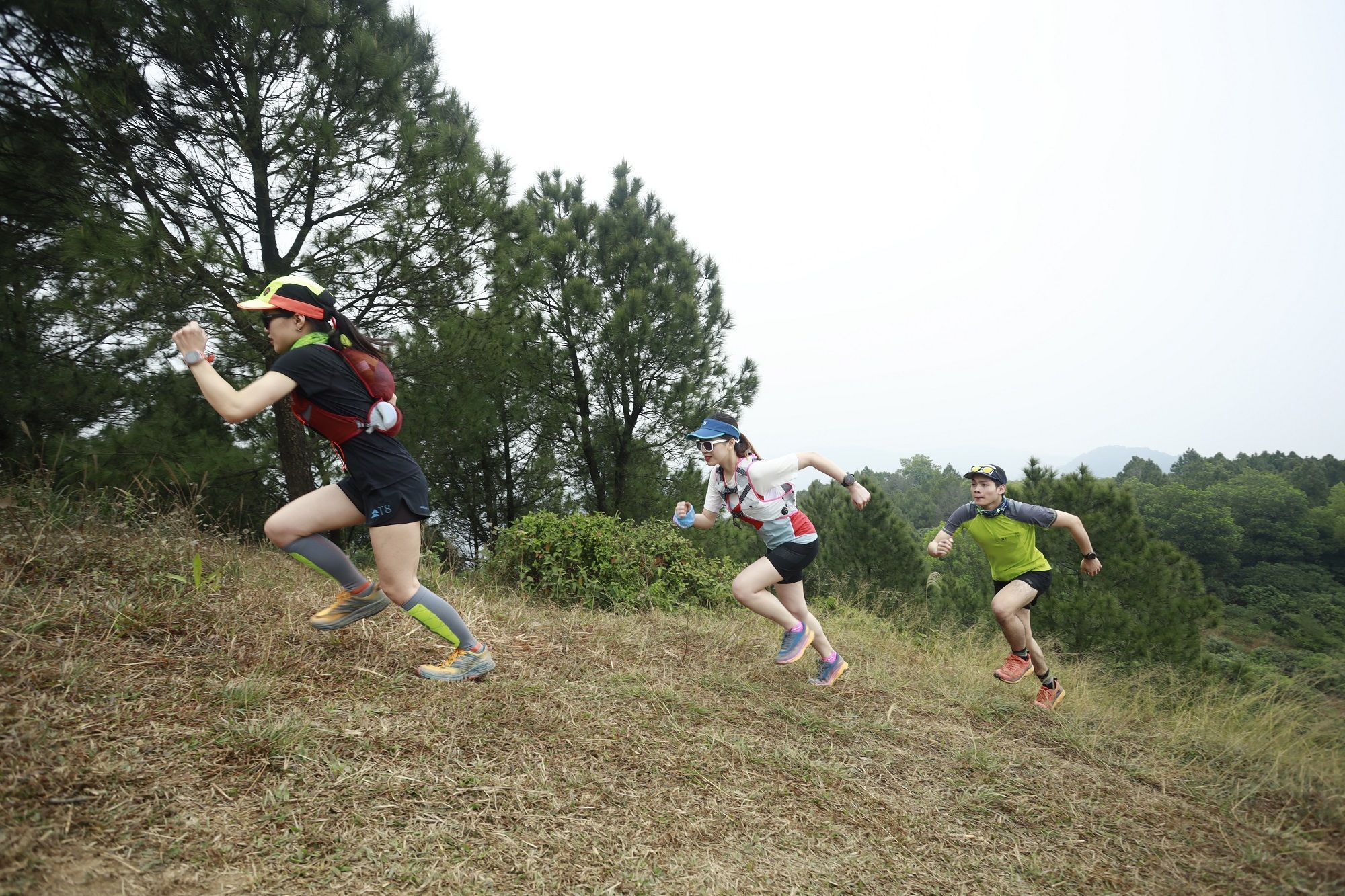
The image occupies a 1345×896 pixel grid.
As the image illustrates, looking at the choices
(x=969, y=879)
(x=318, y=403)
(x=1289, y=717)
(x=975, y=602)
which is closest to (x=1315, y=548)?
(x=975, y=602)

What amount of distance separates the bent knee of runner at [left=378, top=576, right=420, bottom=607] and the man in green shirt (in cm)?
327

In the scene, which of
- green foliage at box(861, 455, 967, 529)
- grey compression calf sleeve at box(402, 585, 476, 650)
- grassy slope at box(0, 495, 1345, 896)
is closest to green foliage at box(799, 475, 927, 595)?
grassy slope at box(0, 495, 1345, 896)

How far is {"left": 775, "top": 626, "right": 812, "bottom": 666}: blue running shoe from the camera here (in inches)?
158

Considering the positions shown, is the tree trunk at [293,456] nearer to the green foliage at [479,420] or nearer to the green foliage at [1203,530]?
the green foliage at [479,420]

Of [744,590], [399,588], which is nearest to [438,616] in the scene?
[399,588]

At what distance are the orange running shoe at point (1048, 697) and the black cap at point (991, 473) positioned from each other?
1.42 metres

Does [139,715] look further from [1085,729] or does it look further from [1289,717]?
[1289,717]

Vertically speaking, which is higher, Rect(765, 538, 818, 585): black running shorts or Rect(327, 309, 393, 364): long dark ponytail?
Rect(327, 309, 393, 364): long dark ponytail

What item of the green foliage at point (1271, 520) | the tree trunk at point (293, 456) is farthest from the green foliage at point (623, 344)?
the green foliage at point (1271, 520)

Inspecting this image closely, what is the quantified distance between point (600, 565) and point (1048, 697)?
373 centimetres

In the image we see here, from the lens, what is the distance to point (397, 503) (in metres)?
3.01

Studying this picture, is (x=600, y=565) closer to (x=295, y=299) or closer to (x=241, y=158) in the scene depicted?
(x=295, y=299)

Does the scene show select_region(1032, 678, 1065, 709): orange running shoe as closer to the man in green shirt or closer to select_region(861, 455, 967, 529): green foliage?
the man in green shirt

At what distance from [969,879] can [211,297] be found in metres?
7.11
